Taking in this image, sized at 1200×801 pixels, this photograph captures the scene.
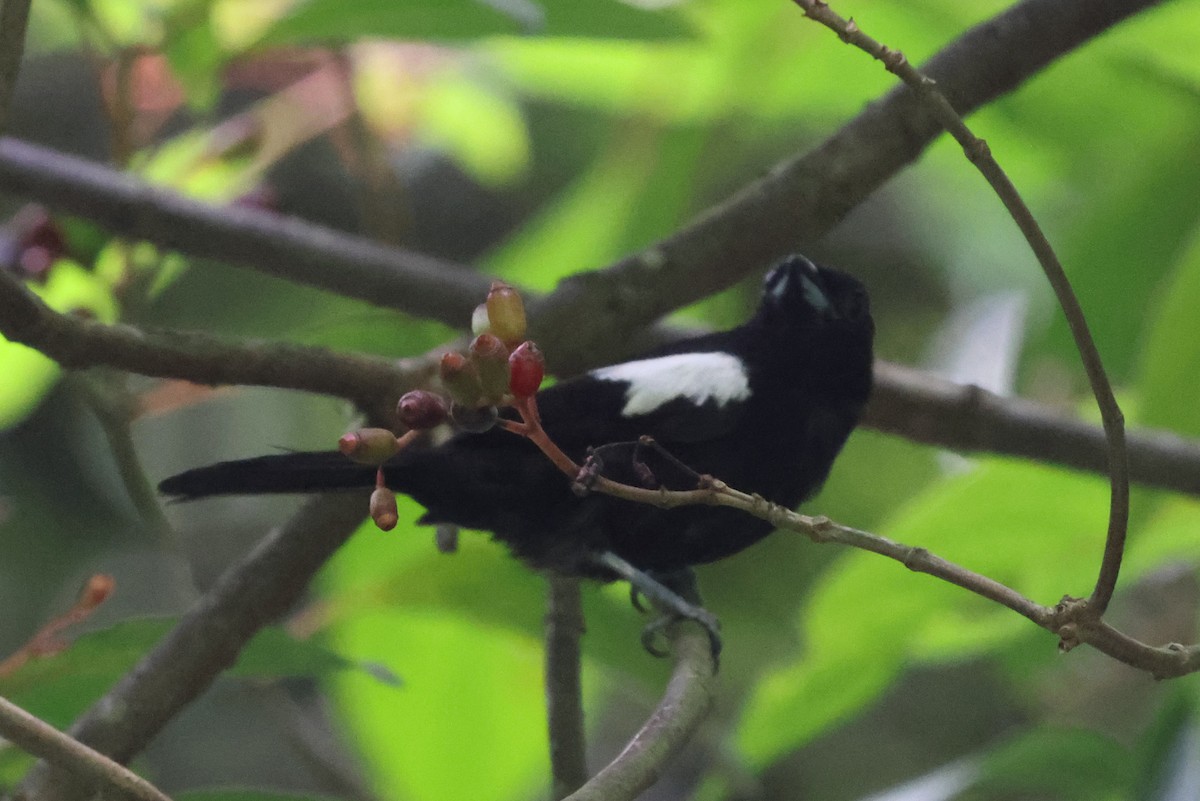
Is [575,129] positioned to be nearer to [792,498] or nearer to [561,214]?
[561,214]

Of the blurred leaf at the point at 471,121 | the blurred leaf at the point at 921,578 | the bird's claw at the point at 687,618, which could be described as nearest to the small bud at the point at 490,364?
the bird's claw at the point at 687,618

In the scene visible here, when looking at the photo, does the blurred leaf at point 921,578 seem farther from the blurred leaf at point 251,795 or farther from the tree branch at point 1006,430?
the blurred leaf at point 251,795

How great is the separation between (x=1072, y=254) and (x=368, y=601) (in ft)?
4.08

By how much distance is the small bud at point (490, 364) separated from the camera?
0.82 metres

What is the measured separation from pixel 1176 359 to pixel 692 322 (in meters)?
0.97

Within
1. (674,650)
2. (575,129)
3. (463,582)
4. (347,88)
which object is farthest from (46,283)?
(575,129)

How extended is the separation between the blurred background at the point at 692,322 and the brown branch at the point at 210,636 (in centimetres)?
6

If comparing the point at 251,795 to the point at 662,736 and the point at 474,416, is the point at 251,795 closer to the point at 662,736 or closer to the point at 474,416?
the point at 662,736

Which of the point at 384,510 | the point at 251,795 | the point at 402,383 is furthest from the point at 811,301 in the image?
the point at 384,510

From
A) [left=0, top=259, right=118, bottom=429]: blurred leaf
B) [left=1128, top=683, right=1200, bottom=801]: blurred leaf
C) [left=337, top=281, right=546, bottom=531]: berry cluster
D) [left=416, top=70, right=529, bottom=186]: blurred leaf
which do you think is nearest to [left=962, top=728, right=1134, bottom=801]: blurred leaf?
[left=1128, top=683, right=1200, bottom=801]: blurred leaf

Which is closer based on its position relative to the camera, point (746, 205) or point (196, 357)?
point (196, 357)

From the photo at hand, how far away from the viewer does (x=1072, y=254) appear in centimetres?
201

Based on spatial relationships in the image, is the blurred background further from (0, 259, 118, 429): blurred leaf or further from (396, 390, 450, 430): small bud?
(396, 390, 450, 430): small bud

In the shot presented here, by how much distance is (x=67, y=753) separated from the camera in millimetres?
890
